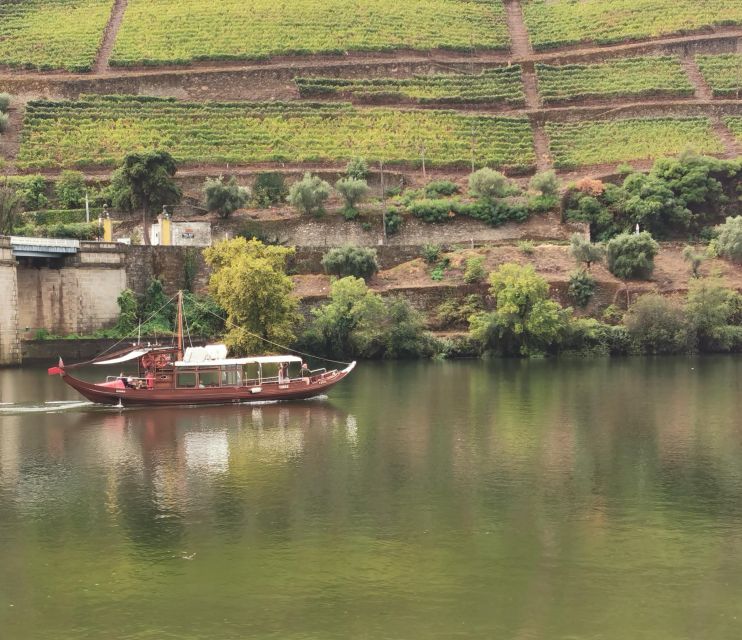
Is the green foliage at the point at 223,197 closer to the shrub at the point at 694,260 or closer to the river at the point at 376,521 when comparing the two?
the shrub at the point at 694,260

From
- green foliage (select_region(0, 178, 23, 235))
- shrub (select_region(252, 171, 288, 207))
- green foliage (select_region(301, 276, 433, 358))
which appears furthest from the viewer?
shrub (select_region(252, 171, 288, 207))

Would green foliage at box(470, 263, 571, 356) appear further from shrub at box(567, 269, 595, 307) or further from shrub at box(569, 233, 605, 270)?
shrub at box(569, 233, 605, 270)

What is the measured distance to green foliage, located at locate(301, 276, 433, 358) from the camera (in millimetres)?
64875

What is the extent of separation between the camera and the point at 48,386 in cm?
5247

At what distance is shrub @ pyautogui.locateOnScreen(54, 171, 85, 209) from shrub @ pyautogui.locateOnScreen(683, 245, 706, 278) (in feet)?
151

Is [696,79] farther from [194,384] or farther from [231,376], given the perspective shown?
[194,384]

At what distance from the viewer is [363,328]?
65.1 m

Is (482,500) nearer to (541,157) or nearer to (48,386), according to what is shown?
(48,386)

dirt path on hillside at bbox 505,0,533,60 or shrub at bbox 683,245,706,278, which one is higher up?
dirt path on hillside at bbox 505,0,533,60

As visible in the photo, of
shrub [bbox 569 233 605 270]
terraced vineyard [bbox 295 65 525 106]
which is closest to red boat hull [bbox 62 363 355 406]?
shrub [bbox 569 233 605 270]

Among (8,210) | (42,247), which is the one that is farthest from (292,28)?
(42,247)

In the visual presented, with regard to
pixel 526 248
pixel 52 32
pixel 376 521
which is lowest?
pixel 376 521

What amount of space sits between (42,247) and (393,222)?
26.0 m

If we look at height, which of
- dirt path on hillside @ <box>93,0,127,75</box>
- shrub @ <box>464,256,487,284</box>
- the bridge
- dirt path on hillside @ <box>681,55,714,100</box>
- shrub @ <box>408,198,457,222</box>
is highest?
dirt path on hillside @ <box>93,0,127,75</box>
